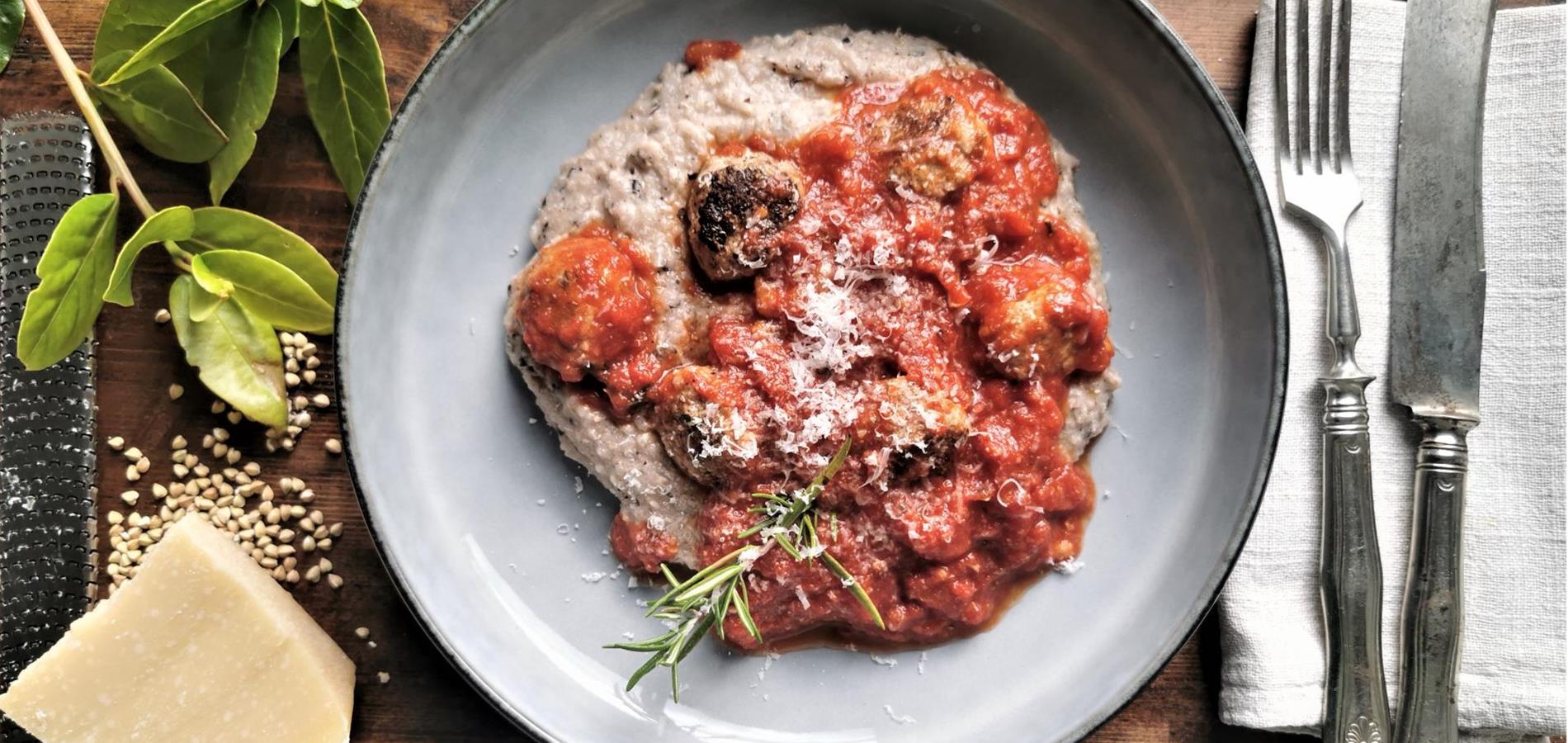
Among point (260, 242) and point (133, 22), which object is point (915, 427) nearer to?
point (260, 242)

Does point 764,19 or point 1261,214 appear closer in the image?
point 1261,214

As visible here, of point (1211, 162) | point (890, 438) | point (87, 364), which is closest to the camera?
point (890, 438)

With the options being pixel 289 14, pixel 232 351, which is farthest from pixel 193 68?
pixel 232 351

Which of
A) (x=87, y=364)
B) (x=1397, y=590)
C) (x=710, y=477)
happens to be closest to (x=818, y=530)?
(x=710, y=477)

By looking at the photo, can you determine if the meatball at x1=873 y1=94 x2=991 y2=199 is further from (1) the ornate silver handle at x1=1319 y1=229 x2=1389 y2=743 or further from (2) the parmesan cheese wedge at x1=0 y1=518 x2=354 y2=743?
(2) the parmesan cheese wedge at x1=0 y1=518 x2=354 y2=743

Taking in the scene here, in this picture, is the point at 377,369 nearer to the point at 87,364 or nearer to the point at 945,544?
the point at 87,364

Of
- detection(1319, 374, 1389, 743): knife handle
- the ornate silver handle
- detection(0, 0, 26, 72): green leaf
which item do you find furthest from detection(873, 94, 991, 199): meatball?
detection(0, 0, 26, 72): green leaf

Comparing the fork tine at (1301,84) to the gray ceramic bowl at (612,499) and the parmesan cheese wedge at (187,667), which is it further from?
the parmesan cheese wedge at (187,667)
